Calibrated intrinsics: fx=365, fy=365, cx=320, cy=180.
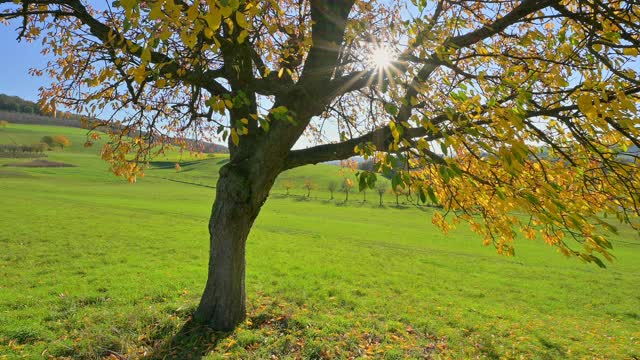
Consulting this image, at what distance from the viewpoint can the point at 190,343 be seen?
22.8ft

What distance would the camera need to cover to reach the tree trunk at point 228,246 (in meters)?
6.81

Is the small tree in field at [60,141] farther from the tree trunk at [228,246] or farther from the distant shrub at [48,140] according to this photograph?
the tree trunk at [228,246]

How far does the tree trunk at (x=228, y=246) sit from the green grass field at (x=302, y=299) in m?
0.45

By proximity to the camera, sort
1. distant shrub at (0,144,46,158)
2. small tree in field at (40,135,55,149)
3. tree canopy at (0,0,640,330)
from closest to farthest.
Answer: tree canopy at (0,0,640,330)
distant shrub at (0,144,46,158)
small tree in field at (40,135,55,149)

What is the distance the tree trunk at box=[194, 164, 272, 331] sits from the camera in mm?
6812

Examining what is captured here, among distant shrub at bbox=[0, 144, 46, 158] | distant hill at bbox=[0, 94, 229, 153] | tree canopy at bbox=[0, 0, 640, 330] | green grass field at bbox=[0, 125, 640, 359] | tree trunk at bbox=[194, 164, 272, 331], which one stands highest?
distant hill at bbox=[0, 94, 229, 153]

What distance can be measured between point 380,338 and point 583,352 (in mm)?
4817

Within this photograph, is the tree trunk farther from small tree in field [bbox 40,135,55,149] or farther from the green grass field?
small tree in field [bbox 40,135,55,149]

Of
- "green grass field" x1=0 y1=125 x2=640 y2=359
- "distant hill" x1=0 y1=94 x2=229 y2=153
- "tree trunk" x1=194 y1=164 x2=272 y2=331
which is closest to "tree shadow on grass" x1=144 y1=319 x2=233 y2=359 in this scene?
"green grass field" x1=0 y1=125 x2=640 y2=359

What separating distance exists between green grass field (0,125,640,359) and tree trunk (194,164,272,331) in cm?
45

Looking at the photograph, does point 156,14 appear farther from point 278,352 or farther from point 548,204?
point 278,352

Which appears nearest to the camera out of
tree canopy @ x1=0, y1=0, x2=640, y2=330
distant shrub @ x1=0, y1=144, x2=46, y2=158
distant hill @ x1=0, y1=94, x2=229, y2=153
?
tree canopy @ x1=0, y1=0, x2=640, y2=330

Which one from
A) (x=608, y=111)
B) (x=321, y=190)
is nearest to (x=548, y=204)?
(x=608, y=111)

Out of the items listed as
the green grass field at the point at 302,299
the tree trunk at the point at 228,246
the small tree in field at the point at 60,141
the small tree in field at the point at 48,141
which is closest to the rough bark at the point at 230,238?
the tree trunk at the point at 228,246
